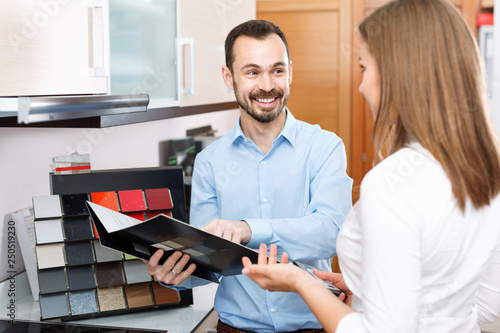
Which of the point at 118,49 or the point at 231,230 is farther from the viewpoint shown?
the point at 118,49

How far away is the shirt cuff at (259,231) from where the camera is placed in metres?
1.31

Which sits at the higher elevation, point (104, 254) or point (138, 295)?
point (104, 254)

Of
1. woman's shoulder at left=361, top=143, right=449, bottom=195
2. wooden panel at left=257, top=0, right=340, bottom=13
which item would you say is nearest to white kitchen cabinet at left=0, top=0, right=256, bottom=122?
woman's shoulder at left=361, top=143, right=449, bottom=195

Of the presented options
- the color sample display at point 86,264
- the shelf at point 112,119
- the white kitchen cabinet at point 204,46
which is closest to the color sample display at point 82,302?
the color sample display at point 86,264

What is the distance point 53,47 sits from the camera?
1.20 m

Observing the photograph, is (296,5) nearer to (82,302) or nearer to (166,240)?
(82,302)

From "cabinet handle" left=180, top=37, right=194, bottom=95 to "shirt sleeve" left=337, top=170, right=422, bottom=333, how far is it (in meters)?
1.21

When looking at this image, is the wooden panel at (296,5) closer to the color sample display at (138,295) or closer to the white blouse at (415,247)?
the color sample display at (138,295)

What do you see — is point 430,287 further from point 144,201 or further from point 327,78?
point 327,78

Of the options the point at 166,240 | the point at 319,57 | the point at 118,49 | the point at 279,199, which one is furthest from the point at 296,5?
the point at 166,240

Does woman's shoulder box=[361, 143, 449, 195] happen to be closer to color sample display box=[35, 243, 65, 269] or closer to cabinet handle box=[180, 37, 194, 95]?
color sample display box=[35, 243, 65, 269]

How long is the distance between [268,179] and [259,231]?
0.20m

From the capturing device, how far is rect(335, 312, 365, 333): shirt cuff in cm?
86

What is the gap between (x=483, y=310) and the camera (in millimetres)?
1032
